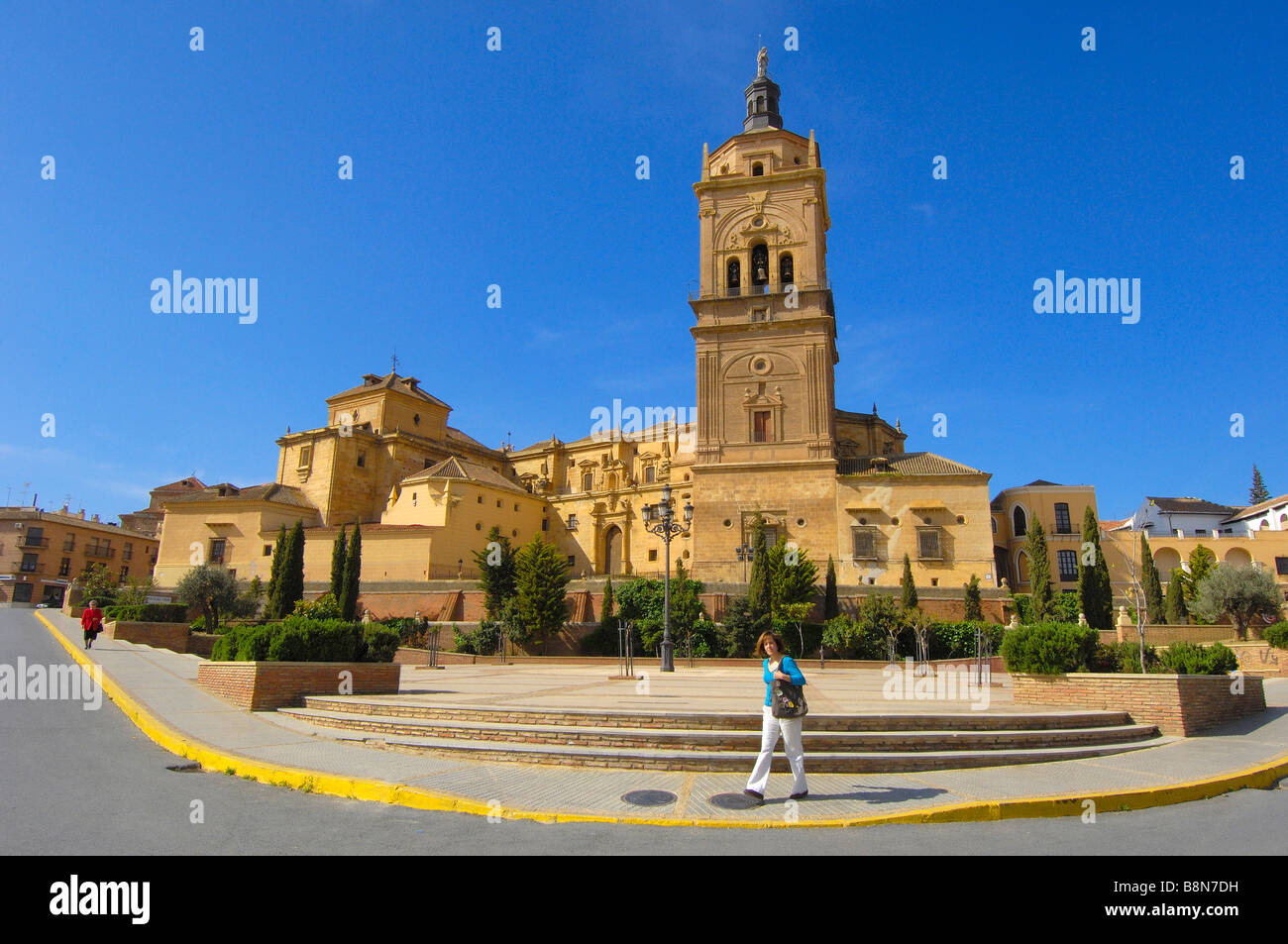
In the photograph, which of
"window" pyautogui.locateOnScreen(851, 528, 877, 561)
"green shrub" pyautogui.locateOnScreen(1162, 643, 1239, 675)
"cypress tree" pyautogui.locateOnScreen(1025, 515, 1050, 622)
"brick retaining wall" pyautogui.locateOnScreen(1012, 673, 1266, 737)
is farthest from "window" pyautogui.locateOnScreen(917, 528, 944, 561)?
"green shrub" pyautogui.locateOnScreen(1162, 643, 1239, 675)

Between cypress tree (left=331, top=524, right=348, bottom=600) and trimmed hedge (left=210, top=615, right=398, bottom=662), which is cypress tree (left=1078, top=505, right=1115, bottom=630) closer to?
trimmed hedge (left=210, top=615, right=398, bottom=662)

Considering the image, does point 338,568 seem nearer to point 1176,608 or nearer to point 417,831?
point 417,831

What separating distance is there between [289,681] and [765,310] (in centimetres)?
3158

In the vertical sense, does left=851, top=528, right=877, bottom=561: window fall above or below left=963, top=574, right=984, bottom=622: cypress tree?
above

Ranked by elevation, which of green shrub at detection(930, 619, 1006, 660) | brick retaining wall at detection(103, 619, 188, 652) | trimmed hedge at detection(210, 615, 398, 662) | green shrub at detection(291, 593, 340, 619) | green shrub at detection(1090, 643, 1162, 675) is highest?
trimmed hedge at detection(210, 615, 398, 662)

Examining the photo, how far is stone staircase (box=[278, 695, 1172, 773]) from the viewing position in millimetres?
7598

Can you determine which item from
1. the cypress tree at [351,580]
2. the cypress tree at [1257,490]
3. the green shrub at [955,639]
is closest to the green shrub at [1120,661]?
the green shrub at [955,639]

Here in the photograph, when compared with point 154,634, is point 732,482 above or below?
above

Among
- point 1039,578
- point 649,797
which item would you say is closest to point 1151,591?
point 1039,578

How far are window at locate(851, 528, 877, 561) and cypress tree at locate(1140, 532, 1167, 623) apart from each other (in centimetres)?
1106

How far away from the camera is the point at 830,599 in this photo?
31.4 metres
